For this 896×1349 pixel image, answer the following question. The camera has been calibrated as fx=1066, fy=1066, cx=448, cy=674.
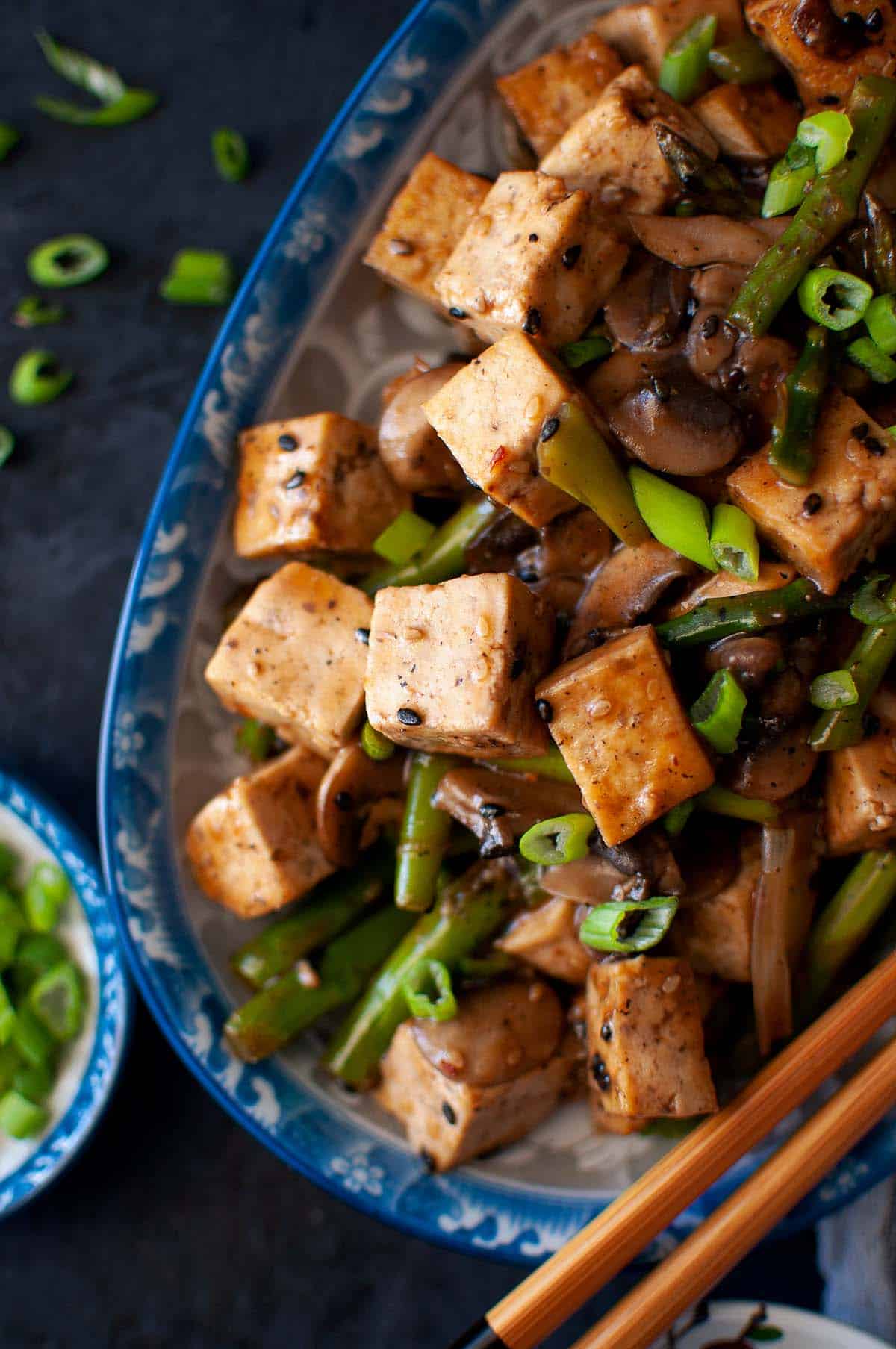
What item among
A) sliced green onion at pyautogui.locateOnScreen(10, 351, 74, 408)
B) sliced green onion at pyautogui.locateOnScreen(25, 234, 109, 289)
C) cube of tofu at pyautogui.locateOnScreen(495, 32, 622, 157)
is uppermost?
→ sliced green onion at pyautogui.locateOnScreen(25, 234, 109, 289)

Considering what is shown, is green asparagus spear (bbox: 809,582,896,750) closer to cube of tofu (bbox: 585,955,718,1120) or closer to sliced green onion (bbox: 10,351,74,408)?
cube of tofu (bbox: 585,955,718,1120)

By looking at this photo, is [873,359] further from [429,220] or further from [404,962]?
[404,962]

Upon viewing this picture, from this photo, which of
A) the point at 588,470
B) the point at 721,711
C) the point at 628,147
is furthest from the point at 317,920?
the point at 628,147

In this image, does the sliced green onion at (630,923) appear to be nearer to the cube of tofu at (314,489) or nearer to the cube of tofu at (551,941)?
the cube of tofu at (551,941)

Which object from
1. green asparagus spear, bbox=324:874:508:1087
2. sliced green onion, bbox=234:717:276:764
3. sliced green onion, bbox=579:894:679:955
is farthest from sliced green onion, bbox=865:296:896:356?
sliced green onion, bbox=234:717:276:764

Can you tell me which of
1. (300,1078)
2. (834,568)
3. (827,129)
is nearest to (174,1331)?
(300,1078)

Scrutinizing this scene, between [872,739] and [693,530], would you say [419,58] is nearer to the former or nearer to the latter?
[693,530]
